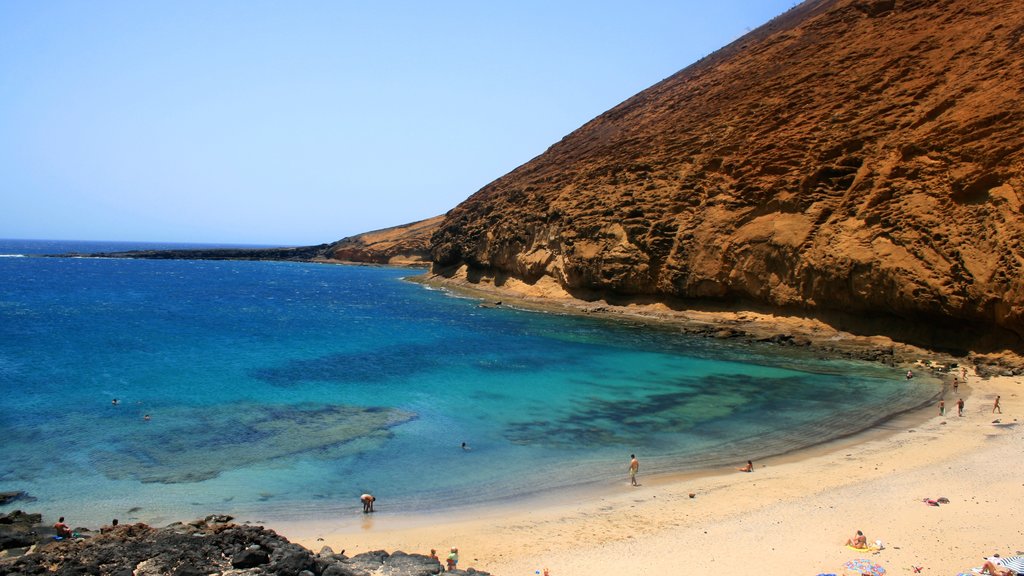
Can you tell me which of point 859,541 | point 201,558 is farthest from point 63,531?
point 859,541

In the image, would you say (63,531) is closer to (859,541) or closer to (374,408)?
(374,408)

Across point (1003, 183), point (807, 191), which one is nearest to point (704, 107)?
point (807, 191)

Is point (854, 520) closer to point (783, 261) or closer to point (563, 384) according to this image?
point (563, 384)

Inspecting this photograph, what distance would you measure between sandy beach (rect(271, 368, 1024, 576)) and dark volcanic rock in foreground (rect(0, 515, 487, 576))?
1.31 metres

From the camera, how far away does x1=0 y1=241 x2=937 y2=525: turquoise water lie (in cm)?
1592

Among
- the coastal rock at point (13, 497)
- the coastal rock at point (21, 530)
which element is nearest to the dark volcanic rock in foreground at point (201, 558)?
the coastal rock at point (21, 530)

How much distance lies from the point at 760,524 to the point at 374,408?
14.1 metres

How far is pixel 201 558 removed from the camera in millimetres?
10852

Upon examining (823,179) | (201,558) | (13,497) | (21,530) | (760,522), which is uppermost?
(823,179)

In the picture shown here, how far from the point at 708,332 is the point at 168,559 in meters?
34.3

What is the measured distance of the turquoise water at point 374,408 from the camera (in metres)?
15.9

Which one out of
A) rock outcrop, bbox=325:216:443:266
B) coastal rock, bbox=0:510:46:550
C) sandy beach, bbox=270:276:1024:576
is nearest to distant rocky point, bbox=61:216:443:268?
rock outcrop, bbox=325:216:443:266

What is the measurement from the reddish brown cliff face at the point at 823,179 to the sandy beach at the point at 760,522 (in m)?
16.4

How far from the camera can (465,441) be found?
19.6 meters
